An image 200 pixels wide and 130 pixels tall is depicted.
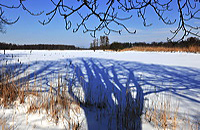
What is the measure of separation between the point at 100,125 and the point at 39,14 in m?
1.79

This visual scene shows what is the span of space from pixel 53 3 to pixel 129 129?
187cm

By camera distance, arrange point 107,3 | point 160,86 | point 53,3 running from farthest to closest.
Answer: point 160,86, point 107,3, point 53,3

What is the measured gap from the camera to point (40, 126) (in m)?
2.05

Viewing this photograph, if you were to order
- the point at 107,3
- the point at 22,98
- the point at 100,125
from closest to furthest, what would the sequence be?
the point at 107,3 → the point at 100,125 → the point at 22,98

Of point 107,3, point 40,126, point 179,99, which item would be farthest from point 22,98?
point 179,99

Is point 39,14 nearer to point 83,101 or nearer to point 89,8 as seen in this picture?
point 89,8

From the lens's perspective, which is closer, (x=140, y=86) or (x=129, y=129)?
(x=129, y=129)

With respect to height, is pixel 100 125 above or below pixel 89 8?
below

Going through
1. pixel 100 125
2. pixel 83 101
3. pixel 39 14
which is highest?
pixel 39 14

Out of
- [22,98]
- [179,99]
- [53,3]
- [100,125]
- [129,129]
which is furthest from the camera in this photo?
[179,99]

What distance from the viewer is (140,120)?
2.24 metres

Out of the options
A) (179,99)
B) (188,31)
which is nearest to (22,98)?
(188,31)

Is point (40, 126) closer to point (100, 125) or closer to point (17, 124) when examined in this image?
point (17, 124)

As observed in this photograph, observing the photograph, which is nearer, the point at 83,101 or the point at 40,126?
the point at 40,126
